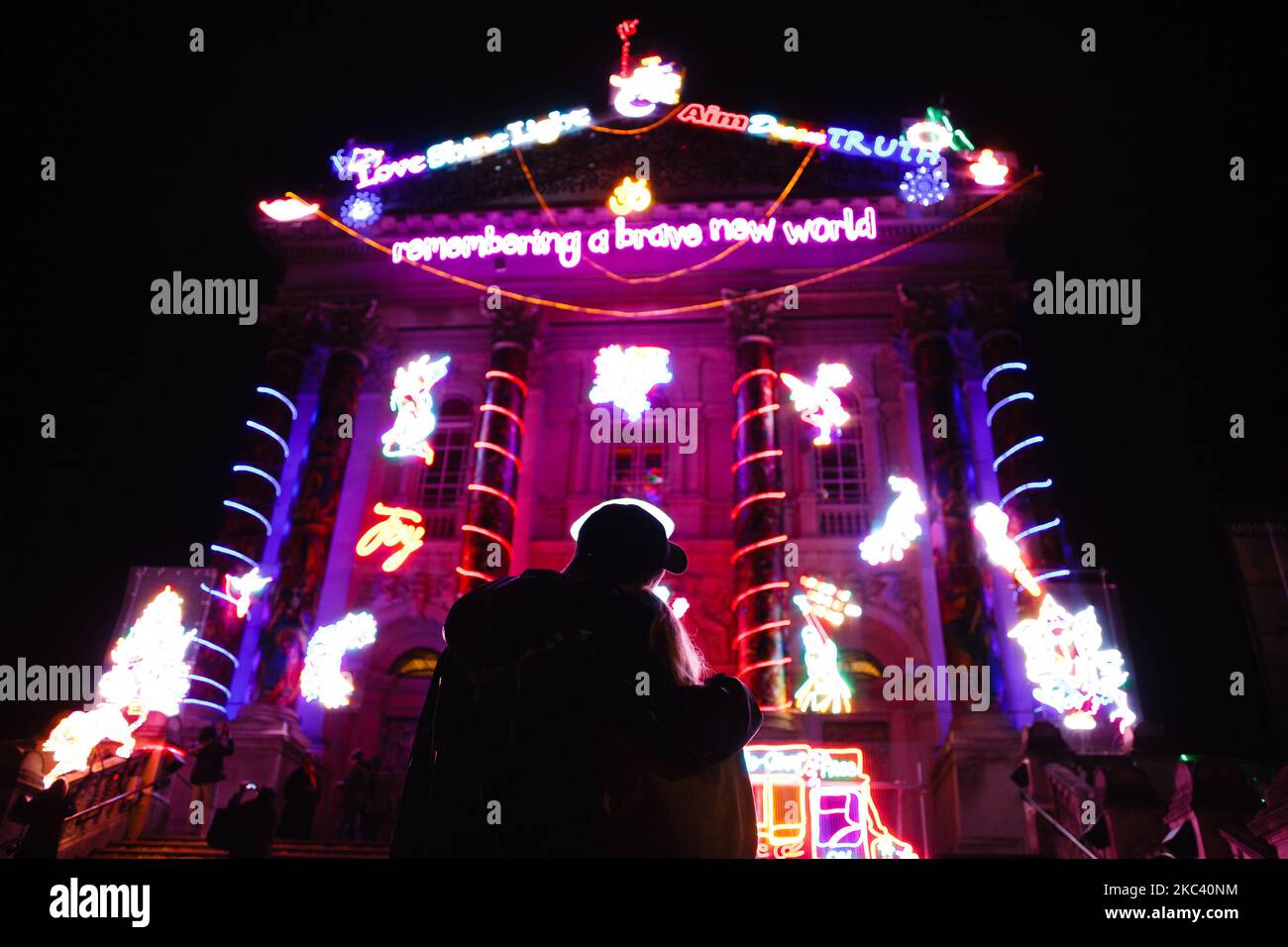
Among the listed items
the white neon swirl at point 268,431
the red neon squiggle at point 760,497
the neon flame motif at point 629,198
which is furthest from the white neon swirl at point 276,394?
the red neon squiggle at point 760,497

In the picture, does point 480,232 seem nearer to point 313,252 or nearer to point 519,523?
point 313,252

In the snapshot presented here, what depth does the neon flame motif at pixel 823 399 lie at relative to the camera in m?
18.4

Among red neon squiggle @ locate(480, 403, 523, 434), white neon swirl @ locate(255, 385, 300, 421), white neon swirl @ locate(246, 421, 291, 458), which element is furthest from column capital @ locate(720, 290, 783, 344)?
white neon swirl @ locate(246, 421, 291, 458)

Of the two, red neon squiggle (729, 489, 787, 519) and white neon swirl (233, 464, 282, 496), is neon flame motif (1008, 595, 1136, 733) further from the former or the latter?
white neon swirl (233, 464, 282, 496)

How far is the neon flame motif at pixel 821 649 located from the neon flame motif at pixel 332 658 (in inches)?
318

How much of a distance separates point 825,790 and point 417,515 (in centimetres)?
972

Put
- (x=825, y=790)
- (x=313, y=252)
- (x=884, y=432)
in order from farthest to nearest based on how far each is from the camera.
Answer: (x=313, y=252), (x=884, y=432), (x=825, y=790)

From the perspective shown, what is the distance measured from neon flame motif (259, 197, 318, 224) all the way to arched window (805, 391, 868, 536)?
12409 millimetres

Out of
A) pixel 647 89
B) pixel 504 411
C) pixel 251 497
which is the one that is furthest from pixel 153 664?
pixel 647 89

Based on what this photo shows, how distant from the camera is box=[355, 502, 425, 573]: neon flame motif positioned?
1789 cm
